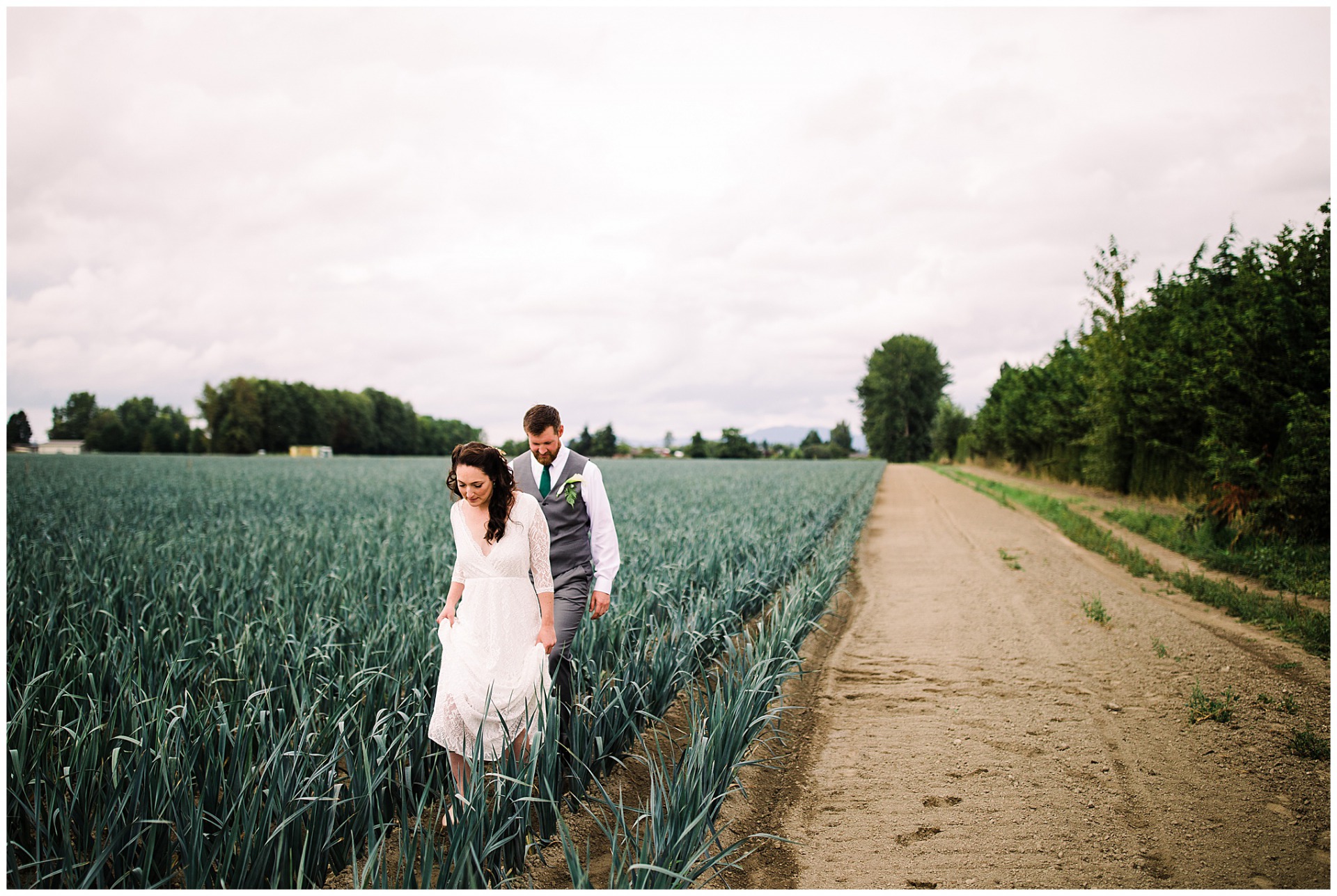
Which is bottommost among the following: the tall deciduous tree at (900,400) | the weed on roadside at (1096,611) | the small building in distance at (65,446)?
the weed on roadside at (1096,611)

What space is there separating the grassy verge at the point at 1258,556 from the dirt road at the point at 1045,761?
1.49 meters

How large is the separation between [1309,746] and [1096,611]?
2899 millimetres

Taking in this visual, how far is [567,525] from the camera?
10.7ft

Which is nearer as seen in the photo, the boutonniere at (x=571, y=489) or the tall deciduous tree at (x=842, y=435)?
the boutonniere at (x=571, y=489)

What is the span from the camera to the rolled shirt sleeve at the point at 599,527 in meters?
3.28

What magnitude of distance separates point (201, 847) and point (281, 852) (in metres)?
0.21

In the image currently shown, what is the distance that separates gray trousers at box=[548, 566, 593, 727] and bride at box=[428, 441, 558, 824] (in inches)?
14.8

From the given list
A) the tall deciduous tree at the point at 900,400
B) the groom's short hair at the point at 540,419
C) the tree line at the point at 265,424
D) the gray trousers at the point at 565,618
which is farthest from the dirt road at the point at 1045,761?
the tree line at the point at 265,424

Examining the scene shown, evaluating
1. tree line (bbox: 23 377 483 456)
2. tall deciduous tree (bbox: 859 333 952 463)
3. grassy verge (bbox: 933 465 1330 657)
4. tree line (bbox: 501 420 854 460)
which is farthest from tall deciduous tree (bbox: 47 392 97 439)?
grassy verge (bbox: 933 465 1330 657)

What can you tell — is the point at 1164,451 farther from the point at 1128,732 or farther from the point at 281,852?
the point at 281,852

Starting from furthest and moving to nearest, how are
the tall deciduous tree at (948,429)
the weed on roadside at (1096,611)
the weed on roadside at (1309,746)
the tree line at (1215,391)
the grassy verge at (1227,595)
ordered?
the tall deciduous tree at (948,429), the tree line at (1215,391), the weed on roadside at (1096,611), the grassy verge at (1227,595), the weed on roadside at (1309,746)

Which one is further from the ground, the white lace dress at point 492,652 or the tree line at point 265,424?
the tree line at point 265,424

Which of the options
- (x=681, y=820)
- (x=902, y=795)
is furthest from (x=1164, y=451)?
(x=681, y=820)

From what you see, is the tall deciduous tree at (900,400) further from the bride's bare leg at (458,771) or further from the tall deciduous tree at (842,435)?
the bride's bare leg at (458,771)
